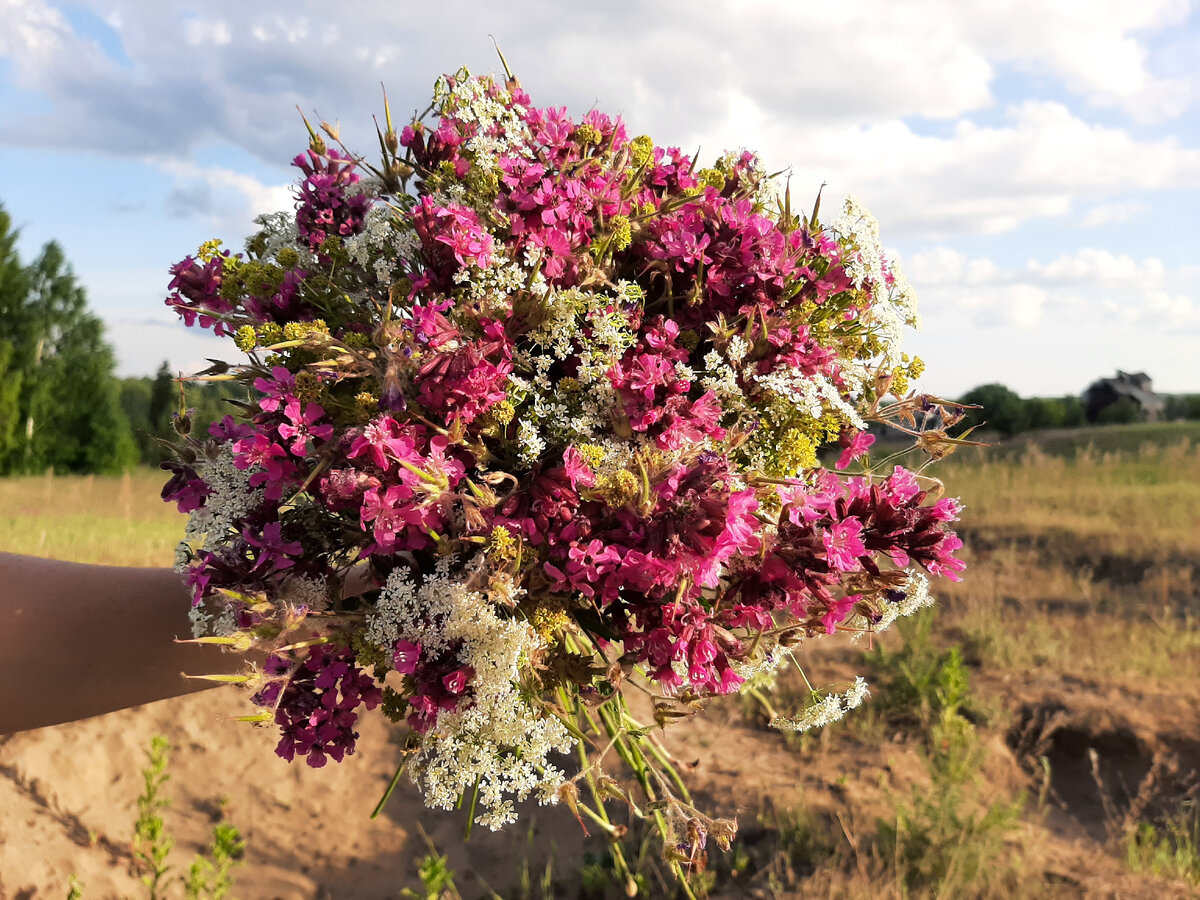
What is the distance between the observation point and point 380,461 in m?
1.12

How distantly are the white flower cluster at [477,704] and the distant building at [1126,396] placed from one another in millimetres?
31711

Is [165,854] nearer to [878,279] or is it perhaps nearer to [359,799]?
[359,799]

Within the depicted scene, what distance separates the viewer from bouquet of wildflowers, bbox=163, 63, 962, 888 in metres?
1.16

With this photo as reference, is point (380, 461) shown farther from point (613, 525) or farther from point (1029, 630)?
point (1029, 630)

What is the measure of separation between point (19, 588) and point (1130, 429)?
86.1ft

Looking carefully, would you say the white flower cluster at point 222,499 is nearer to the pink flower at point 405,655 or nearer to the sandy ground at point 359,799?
the pink flower at point 405,655

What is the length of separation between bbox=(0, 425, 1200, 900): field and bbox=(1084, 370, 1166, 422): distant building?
2536 centimetres

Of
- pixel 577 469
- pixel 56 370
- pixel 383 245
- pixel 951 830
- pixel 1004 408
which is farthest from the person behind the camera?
pixel 56 370

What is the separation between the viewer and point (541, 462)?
124cm

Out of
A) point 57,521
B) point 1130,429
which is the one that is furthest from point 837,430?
point 1130,429

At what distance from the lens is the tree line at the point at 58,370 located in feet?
93.2

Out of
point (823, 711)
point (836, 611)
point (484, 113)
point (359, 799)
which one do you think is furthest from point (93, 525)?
point (836, 611)

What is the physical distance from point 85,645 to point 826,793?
12.1 ft

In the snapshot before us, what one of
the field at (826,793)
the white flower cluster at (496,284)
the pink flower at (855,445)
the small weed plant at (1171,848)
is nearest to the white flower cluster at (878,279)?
the pink flower at (855,445)
